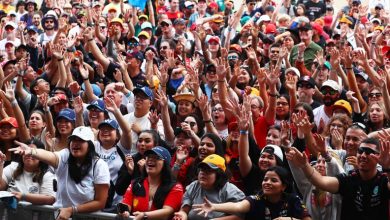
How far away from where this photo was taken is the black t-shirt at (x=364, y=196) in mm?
7977

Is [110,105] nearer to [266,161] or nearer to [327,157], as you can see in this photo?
[266,161]

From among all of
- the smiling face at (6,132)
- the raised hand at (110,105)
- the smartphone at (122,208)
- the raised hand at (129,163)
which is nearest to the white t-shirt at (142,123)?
the raised hand at (110,105)

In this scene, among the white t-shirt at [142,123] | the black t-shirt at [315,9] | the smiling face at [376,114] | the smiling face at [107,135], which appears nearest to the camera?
the smiling face at [107,135]

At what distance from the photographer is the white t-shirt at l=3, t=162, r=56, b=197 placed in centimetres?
930

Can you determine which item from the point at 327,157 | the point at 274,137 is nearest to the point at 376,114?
the point at 274,137

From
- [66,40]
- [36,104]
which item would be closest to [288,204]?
[36,104]

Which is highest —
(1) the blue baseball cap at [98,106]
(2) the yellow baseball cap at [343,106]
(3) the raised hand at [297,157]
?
(2) the yellow baseball cap at [343,106]

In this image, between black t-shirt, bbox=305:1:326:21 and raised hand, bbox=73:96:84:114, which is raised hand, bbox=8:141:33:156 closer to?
raised hand, bbox=73:96:84:114

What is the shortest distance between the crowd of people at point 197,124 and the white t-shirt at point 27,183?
0.01 metres

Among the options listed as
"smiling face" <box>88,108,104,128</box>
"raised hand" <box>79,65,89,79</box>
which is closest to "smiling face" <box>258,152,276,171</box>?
"smiling face" <box>88,108,104,128</box>

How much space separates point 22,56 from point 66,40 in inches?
28.6

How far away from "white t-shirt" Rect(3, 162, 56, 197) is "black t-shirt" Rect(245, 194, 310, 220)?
2.11 metres

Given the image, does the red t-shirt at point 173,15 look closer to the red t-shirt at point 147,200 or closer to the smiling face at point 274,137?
the smiling face at point 274,137

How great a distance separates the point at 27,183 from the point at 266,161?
2.32 m
